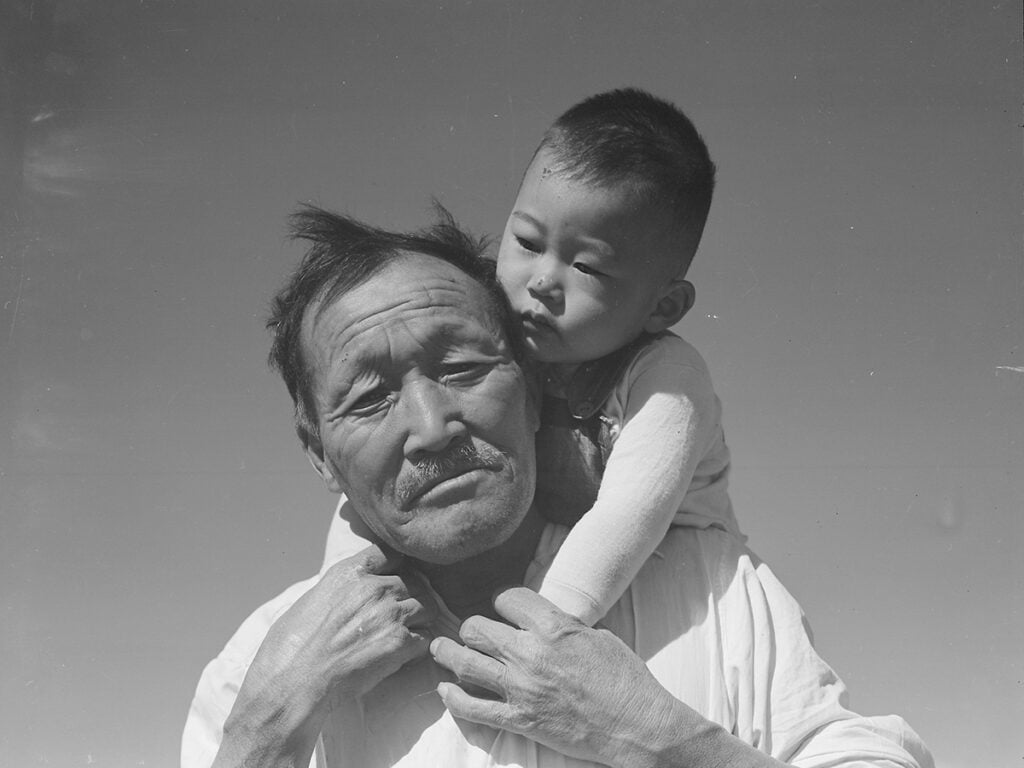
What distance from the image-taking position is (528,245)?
2971 mm

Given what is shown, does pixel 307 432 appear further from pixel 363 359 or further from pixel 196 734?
pixel 196 734

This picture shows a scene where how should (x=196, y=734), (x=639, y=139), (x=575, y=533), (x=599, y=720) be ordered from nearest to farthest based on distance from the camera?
(x=599, y=720)
(x=575, y=533)
(x=639, y=139)
(x=196, y=734)

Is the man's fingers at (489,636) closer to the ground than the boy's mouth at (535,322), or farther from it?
closer to the ground

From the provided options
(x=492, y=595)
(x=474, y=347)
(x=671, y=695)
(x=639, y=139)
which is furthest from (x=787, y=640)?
(x=639, y=139)

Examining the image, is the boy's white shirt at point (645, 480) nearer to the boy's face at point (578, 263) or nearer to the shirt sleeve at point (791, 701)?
the boy's face at point (578, 263)

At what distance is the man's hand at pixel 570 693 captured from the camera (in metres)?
2.59

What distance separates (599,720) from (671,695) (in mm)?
148

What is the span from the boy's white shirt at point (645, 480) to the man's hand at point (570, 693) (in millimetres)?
95

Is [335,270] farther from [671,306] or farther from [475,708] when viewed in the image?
[475,708]

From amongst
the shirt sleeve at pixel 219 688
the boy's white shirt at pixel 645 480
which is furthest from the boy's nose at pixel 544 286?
the shirt sleeve at pixel 219 688

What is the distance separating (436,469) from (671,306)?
0.67 m

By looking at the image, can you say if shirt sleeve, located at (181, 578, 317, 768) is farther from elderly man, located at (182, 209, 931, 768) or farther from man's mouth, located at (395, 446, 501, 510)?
man's mouth, located at (395, 446, 501, 510)

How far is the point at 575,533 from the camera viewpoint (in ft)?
9.11

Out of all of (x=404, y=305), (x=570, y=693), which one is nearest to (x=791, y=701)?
(x=570, y=693)
